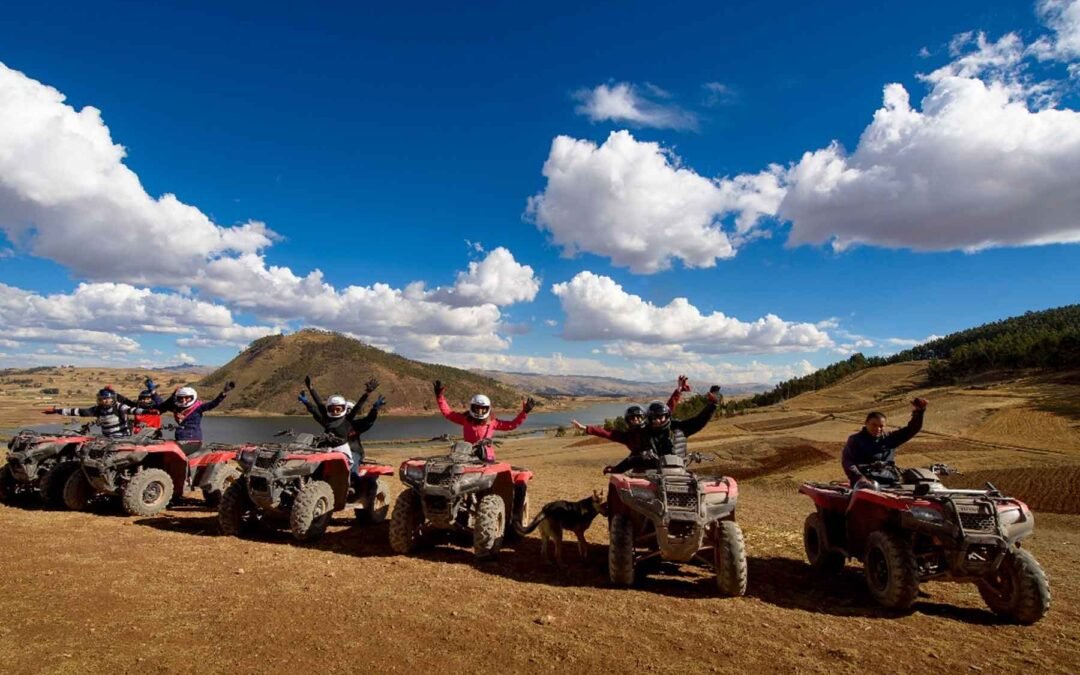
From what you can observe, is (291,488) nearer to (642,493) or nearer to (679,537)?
(642,493)

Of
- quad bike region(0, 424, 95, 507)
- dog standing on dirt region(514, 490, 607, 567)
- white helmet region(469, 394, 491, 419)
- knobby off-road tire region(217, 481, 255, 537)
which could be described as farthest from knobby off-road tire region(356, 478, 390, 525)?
quad bike region(0, 424, 95, 507)

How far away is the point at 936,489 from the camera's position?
604 centimetres

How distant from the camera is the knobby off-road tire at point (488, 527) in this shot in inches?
293

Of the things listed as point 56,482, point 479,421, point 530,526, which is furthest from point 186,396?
point 530,526

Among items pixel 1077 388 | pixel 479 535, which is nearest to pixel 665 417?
pixel 479 535

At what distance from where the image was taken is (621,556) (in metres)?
6.55

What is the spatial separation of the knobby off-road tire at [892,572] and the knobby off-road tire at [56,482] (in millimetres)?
12160

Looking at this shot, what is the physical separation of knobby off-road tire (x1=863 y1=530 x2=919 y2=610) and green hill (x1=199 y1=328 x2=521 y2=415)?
4607 inches

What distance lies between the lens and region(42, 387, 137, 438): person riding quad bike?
1136cm

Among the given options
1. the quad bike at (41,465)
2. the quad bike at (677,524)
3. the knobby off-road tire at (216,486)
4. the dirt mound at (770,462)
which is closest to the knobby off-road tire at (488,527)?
the quad bike at (677,524)

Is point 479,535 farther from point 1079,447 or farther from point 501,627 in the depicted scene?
point 1079,447

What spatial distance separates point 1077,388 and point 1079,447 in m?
25.2

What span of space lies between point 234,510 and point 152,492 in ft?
7.95

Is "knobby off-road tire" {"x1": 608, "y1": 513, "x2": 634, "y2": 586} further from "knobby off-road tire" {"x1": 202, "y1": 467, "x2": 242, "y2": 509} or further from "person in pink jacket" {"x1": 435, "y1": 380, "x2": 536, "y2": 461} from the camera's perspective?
"knobby off-road tire" {"x1": 202, "y1": 467, "x2": 242, "y2": 509}
